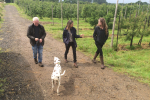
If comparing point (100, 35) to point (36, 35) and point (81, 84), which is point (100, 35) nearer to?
point (81, 84)

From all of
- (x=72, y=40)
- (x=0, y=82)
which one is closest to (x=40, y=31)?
(x=72, y=40)

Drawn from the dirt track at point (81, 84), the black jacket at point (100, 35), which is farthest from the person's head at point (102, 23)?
the dirt track at point (81, 84)

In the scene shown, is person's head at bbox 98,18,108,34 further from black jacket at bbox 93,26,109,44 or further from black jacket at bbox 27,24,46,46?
black jacket at bbox 27,24,46,46

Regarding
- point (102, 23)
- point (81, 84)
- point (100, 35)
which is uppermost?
point (102, 23)

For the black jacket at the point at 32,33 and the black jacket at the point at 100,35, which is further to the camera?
the black jacket at the point at 100,35

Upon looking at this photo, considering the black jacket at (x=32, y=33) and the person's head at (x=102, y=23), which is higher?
the person's head at (x=102, y=23)

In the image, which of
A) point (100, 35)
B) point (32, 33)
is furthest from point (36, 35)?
point (100, 35)

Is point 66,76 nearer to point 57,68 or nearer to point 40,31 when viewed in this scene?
point 57,68

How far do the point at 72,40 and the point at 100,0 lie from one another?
14164 centimetres

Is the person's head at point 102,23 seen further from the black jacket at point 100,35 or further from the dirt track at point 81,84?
the dirt track at point 81,84

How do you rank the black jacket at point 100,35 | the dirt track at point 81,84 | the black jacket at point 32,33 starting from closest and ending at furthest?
1. the dirt track at point 81,84
2. the black jacket at point 32,33
3. the black jacket at point 100,35

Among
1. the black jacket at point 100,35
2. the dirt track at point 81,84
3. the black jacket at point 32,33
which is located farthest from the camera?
the black jacket at point 100,35

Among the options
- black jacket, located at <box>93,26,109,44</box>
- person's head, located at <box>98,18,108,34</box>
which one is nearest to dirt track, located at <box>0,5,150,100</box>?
black jacket, located at <box>93,26,109,44</box>

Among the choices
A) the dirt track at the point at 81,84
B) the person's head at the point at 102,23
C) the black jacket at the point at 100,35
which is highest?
the person's head at the point at 102,23
